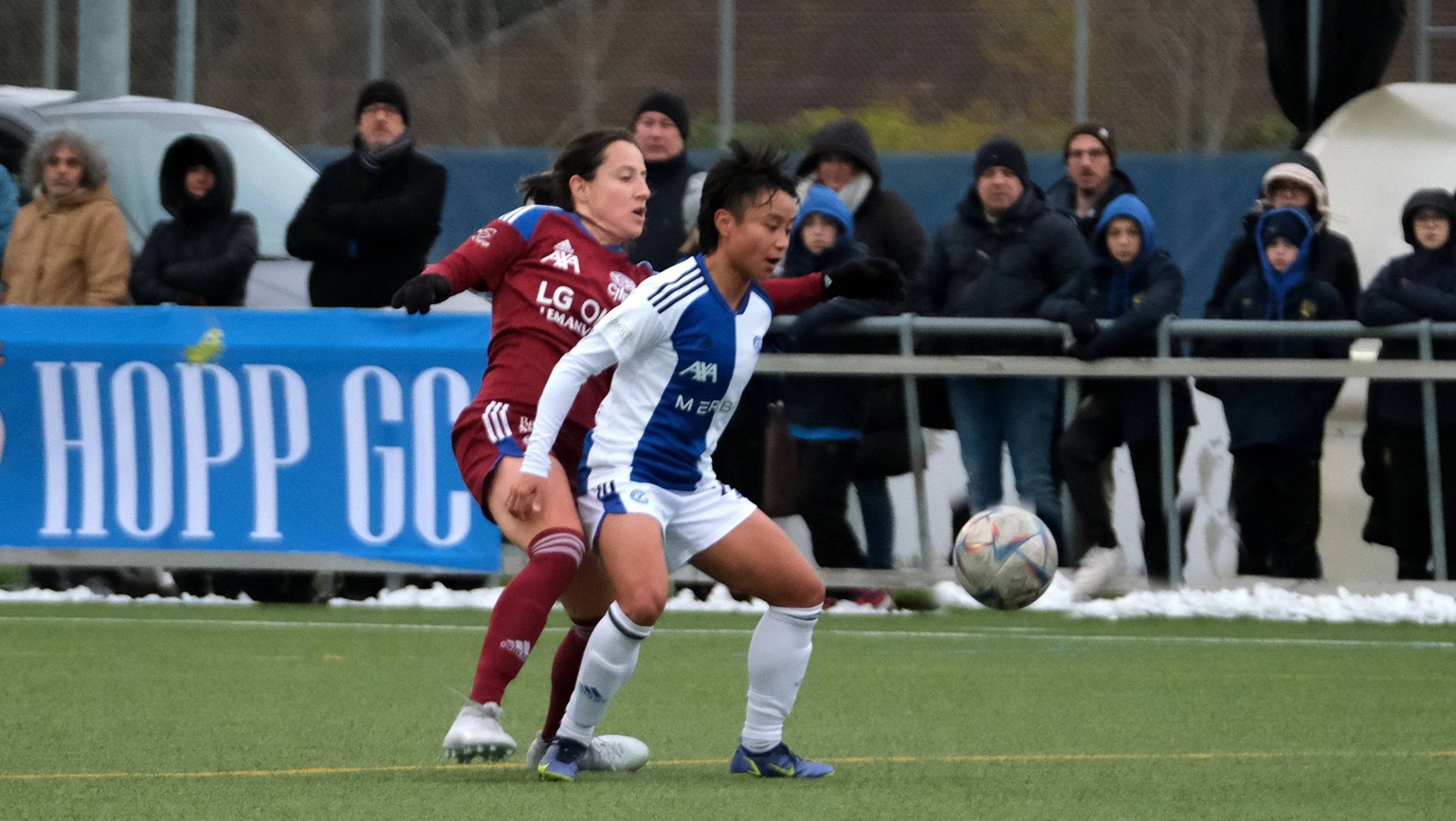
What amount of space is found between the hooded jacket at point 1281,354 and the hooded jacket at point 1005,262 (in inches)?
30.5

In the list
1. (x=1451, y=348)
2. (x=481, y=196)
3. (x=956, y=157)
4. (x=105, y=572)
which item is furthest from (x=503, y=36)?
(x=1451, y=348)

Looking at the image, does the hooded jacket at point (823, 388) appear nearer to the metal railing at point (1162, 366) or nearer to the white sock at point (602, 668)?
the metal railing at point (1162, 366)

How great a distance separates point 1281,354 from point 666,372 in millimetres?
5342

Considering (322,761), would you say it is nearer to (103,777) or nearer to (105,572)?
(103,777)

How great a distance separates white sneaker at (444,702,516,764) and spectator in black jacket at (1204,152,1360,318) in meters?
5.88

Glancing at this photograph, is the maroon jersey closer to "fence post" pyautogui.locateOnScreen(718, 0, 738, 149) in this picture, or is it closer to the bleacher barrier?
the bleacher barrier

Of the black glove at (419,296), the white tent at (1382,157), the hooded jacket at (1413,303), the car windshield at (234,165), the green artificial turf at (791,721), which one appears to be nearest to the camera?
the green artificial turf at (791,721)

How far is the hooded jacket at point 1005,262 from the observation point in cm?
1093

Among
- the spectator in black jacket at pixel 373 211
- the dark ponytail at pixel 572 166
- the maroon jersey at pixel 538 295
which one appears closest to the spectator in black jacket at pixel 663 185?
the spectator in black jacket at pixel 373 211

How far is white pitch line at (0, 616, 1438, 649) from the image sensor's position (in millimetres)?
10219

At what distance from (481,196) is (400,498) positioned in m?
7.83

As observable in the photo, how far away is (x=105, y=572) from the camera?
11.9m

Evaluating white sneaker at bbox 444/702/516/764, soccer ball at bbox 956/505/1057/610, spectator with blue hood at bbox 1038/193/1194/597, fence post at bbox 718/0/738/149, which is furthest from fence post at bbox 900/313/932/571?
fence post at bbox 718/0/738/149

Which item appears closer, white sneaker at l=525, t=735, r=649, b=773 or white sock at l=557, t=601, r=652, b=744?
white sock at l=557, t=601, r=652, b=744
